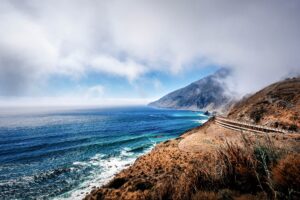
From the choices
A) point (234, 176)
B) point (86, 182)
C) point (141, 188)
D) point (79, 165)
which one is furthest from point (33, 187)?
point (234, 176)

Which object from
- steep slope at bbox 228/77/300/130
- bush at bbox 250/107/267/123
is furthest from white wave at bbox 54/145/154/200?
bush at bbox 250/107/267/123

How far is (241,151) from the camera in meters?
5.02

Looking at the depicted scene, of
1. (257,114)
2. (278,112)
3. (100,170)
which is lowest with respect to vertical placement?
(100,170)

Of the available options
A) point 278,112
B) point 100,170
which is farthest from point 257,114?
point 100,170

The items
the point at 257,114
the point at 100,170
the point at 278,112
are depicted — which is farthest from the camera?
the point at 257,114

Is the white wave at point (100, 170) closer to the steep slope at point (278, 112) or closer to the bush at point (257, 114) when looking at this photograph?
the steep slope at point (278, 112)

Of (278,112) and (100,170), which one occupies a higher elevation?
(278,112)

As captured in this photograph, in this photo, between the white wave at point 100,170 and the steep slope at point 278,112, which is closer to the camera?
the white wave at point 100,170

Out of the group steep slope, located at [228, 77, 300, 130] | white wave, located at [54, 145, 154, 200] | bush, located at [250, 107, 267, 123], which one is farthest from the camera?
bush, located at [250, 107, 267, 123]

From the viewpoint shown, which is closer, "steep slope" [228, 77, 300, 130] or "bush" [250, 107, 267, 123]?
"steep slope" [228, 77, 300, 130]

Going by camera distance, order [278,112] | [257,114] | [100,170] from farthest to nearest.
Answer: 1. [257,114]
2. [278,112]
3. [100,170]

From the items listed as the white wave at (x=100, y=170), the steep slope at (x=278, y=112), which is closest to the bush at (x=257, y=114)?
the steep slope at (x=278, y=112)

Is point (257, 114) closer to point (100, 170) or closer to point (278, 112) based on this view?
point (278, 112)

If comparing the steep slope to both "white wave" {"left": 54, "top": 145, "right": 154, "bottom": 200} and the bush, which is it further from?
"white wave" {"left": 54, "top": 145, "right": 154, "bottom": 200}
